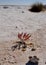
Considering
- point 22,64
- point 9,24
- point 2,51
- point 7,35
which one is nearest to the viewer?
point 22,64

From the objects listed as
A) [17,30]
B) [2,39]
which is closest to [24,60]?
[2,39]

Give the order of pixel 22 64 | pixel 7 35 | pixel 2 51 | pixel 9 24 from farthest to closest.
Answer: pixel 9 24
pixel 7 35
pixel 2 51
pixel 22 64

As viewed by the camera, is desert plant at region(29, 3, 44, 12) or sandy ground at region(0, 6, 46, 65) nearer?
sandy ground at region(0, 6, 46, 65)

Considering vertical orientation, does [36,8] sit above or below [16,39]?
below

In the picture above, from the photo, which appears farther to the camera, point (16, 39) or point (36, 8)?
point (36, 8)

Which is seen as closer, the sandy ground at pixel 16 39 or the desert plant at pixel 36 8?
the sandy ground at pixel 16 39

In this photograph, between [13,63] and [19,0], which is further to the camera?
[19,0]

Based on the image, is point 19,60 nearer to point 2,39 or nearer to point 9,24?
point 2,39

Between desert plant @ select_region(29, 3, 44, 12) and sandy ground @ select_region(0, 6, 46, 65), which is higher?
sandy ground @ select_region(0, 6, 46, 65)

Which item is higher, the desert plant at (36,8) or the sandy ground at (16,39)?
the sandy ground at (16,39)

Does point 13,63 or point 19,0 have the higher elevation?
point 13,63
